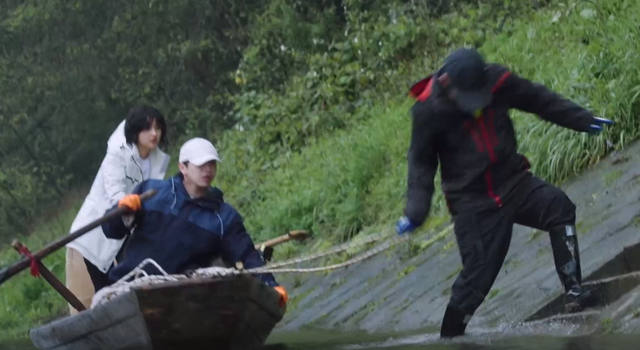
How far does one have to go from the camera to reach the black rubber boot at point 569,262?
6.33m

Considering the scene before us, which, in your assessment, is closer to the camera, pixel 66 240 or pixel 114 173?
pixel 66 240

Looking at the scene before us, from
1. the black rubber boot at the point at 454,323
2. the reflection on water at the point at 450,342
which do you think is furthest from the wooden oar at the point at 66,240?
the black rubber boot at the point at 454,323

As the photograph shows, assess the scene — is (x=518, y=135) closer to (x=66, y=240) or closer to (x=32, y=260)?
(x=66, y=240)

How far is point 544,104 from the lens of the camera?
6336 millimetres

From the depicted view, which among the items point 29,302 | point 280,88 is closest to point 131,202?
point 29,302

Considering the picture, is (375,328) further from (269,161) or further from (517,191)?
(269,161)

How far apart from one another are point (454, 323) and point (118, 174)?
2658mm

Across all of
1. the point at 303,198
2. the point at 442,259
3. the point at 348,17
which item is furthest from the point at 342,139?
the point at 442,259

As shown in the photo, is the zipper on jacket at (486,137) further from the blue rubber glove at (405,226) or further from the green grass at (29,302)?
the green grass at (29,302)

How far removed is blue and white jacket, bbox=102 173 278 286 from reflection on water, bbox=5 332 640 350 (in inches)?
34.2

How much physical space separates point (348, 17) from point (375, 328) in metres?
10.5

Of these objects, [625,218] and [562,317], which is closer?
[562,317]

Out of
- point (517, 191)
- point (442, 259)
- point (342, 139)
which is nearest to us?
point (517, 191)

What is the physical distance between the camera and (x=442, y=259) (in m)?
9.38
